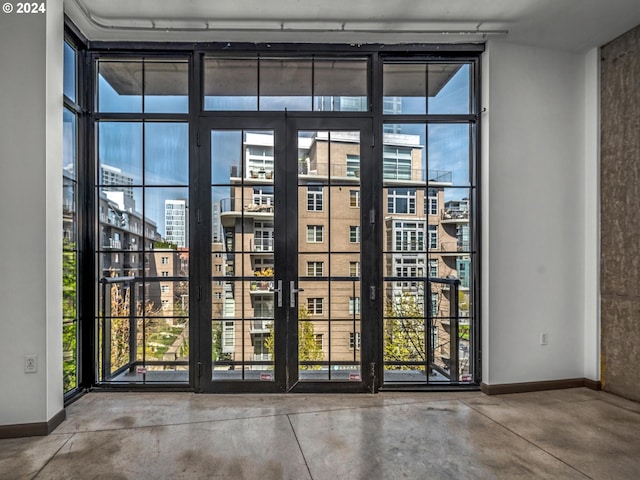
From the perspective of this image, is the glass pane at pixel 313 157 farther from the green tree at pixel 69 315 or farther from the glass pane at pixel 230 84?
the green tree at pixel 69 315

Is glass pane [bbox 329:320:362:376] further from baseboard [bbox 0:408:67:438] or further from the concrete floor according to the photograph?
baseboard [bbox 0:408:67:438]

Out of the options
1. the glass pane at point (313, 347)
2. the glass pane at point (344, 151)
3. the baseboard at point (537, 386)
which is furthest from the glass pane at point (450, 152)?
the baseboard at point (537, 386)

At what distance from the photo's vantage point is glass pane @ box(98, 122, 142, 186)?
3.75 metres

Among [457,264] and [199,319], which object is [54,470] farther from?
[457,264]

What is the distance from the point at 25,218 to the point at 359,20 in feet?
9.79

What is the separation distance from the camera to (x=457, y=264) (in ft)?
12.6

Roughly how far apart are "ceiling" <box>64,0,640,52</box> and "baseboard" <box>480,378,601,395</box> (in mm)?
3146

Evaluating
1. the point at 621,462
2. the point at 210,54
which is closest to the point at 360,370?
the point at 621,462

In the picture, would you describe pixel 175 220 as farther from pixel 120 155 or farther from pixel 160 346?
pixel 160 346

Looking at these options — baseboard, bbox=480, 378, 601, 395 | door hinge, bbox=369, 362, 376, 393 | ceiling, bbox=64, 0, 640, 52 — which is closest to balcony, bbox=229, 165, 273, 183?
ceiling, bbox=64, 0, 640, 52

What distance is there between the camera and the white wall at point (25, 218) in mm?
2826

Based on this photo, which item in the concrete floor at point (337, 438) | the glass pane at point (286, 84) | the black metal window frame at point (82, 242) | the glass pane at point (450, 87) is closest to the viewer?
the concrete floor at point (337, 438)

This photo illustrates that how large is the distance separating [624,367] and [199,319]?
12.5 ft

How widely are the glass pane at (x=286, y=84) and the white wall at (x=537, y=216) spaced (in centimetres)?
167
